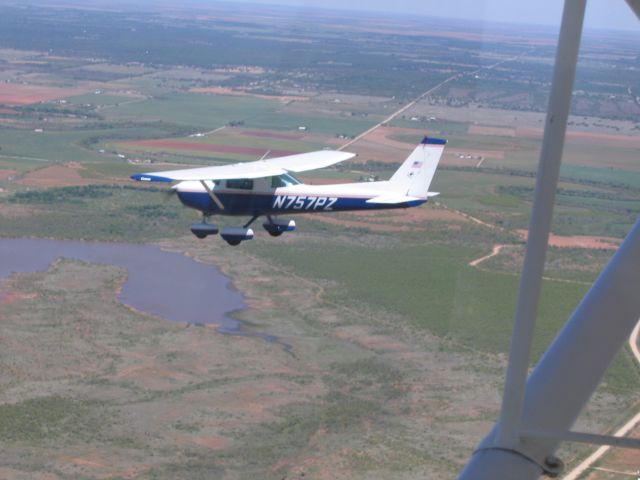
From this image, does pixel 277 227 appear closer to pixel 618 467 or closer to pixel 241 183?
pixel 241 183

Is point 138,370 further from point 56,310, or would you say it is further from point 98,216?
point 98,216

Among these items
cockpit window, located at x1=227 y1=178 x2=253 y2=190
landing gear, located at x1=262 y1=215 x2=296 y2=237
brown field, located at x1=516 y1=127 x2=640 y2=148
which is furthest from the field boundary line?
cockpit window, located at x1=227 y1=178 x2=253 y2=190

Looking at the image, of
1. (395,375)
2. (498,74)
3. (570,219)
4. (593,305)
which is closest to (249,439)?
(395,375)

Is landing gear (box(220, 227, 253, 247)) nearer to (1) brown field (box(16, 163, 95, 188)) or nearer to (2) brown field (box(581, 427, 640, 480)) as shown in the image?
(2) brown field (box(581, 427, 640, 480))

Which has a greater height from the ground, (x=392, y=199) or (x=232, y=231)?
(x=392, y=199)

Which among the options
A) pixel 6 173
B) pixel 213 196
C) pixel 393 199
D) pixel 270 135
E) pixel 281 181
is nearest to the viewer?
pixel 213 196

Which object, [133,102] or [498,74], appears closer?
[498,74]

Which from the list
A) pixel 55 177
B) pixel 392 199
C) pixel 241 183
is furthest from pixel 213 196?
pixel 55 177
